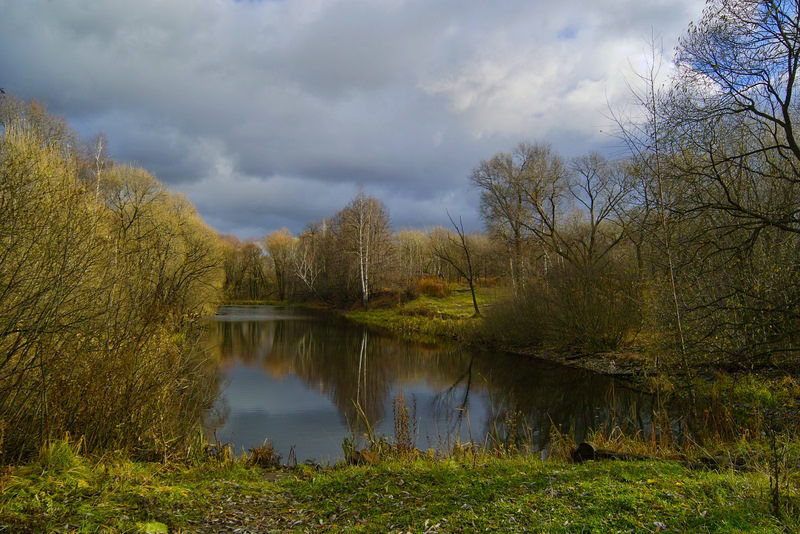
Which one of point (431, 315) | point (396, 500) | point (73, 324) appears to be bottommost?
point (396, 500)

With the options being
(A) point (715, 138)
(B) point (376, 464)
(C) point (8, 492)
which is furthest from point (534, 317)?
(C) point (8, 492)

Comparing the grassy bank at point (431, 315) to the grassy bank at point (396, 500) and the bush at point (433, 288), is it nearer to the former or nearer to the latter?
the bush at point (433, 288)

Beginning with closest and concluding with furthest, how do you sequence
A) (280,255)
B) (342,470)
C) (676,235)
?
(342,470), (676,235), (280,255)

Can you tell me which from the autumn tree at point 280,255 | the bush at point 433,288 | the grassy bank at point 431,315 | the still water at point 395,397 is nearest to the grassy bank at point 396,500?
the still water at point 395,397

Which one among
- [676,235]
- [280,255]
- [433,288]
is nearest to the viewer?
[676,235]

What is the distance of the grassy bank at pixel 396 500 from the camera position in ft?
12.3

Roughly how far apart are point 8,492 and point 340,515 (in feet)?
9.38

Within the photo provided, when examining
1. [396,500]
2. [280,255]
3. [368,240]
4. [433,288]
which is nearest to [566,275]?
[396,500]

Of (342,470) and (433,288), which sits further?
(433,288)

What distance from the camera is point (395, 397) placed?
11.9 metres

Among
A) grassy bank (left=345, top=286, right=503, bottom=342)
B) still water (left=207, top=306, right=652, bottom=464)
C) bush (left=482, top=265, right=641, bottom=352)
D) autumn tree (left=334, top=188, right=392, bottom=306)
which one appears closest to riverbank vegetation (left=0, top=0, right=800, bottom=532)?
still water (left=207, top=306, right=652, bottom=464)

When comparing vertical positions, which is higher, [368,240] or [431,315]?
[368,240]

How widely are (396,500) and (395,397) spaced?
709cm

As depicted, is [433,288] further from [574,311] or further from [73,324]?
[73,324]
